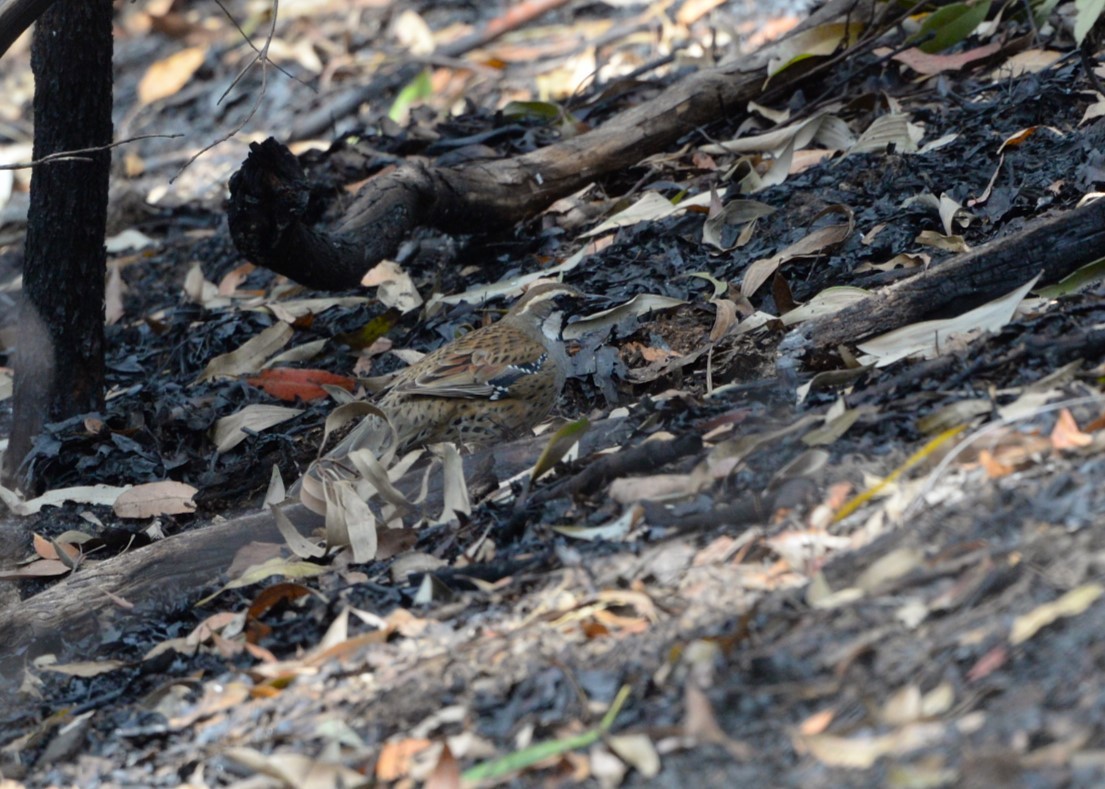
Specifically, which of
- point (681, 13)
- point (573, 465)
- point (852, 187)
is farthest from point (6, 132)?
point (573, 465)

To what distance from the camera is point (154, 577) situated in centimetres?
429

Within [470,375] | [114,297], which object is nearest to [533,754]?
[470,375]

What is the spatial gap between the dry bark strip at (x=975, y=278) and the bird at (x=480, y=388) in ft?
4.64

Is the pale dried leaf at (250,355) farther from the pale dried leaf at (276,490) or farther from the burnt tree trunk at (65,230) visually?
the pale dried leaf at (276,490)

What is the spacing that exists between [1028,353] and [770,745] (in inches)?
72.4

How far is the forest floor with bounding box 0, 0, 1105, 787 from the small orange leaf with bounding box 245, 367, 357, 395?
46 millimetres

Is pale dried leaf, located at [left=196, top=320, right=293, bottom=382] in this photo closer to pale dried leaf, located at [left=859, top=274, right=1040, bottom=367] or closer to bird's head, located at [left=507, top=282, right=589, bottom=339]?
bird's head, located at [left=507, top=282, right=589, bottom=339]

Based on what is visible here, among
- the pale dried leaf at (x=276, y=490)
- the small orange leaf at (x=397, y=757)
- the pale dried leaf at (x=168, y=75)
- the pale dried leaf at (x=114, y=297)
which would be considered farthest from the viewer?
the pale dried leaf at (x=168, y=75)

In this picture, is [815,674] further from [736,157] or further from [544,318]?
[736,157]

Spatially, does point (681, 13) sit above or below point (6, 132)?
below

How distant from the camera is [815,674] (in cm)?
272

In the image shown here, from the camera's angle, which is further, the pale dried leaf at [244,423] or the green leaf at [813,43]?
the green leaf at [813,43]

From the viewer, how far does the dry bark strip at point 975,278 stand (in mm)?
4398

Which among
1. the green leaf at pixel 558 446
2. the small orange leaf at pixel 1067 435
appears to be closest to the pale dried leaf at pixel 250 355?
the green leaf at pixel 558 446
